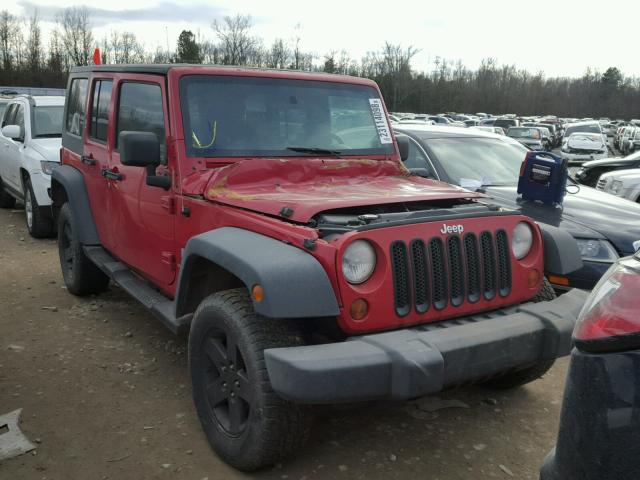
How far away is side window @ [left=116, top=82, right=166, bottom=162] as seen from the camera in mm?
3895

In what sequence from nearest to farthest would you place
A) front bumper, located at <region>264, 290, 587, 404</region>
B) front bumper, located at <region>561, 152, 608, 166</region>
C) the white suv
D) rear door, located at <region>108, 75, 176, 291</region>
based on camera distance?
front bumper, located at <region>264, 290, 587, 404</region>
rear door, located at <region>108, 75, 176, 291</region>
the white suv
front bumper, located at <region>561, 152, 608, 166</region>

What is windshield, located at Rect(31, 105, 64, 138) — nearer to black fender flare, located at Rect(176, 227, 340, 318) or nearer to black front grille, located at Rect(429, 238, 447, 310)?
black fender flare, located at Rect(176, 227, 340, 318)

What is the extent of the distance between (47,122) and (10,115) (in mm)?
1203

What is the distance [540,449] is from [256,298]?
1.89 meters

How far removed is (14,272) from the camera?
21.9ft

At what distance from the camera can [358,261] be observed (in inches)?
108

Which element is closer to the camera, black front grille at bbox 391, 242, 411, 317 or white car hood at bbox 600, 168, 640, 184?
black front grille at bbox 391, 242, 411, 317

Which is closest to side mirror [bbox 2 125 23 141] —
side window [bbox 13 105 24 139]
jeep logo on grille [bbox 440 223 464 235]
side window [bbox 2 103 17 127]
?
side window [bbox 13 105 24 139]

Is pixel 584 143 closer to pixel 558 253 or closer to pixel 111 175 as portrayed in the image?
pixel 558 253

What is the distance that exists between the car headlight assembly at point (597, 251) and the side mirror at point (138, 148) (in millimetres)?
3430

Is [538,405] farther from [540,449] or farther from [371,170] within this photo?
[371,170]

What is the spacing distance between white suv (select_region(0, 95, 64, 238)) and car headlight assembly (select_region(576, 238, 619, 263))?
6.25 metres

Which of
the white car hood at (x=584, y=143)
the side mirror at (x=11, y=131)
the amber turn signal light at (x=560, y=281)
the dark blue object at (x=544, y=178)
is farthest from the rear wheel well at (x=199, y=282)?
the white car hood at (x=584, y=143)

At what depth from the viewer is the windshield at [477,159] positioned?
6339mm
